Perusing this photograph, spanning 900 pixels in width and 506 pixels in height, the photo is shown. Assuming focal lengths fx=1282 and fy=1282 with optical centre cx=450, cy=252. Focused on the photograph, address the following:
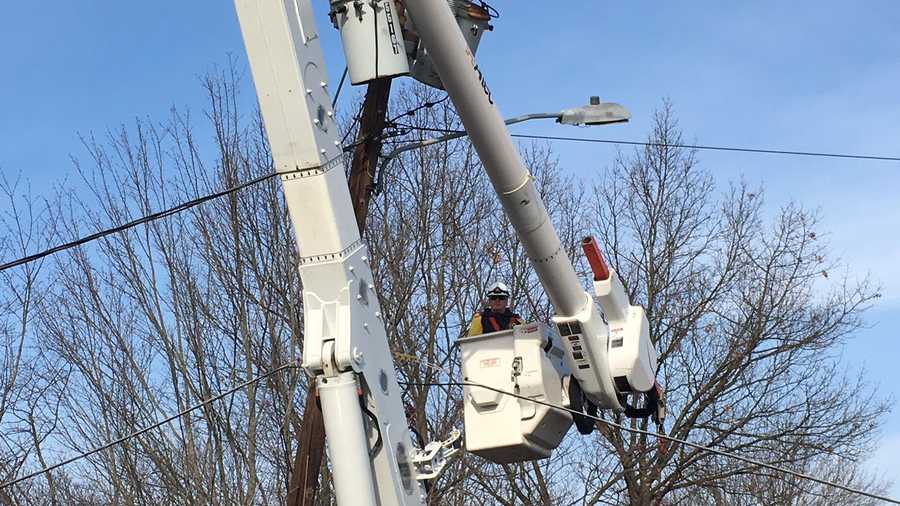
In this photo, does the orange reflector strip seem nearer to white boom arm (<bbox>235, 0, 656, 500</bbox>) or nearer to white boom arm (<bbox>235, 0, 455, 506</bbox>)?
white boom arm (<bbox>235, 0, 656, 500</bbox>)

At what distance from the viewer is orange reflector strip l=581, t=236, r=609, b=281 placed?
10602 mm

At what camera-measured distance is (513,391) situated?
34.1 ft

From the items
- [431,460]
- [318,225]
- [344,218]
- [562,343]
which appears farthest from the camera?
[562,343]

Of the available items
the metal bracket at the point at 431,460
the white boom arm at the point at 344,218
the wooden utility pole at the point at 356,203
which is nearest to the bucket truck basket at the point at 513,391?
the white boom arm at the point at 344,218

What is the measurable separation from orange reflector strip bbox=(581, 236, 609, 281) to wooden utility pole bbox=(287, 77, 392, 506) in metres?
1.88

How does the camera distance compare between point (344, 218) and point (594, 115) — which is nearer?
point (344, 218)

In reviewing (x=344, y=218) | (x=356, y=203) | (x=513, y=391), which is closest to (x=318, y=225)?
(x=344, y=218)

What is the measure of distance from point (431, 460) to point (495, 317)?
3.62 metres

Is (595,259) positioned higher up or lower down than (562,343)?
higher up

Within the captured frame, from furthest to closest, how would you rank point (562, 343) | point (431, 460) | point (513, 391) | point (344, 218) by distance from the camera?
1. point (562, 343)
2. point (513, 391)
3. point (431, 460)
4. point (344, 218)

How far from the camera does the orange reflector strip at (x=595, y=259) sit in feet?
34.8

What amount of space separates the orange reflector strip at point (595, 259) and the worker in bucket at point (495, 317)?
0.96m

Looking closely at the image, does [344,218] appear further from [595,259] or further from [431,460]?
[595,259]

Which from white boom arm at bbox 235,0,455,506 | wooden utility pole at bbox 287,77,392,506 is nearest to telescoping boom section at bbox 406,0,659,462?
wooden utility pole at bbox 287,77,392,506
